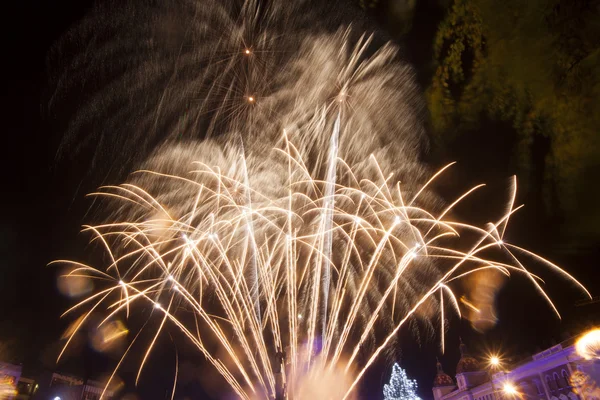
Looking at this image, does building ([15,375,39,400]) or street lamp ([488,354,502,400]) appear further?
building ([15,375,39,400])

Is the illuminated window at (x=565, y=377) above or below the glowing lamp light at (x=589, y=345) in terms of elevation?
below

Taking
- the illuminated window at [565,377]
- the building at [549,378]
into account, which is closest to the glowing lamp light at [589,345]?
the building at [549,378]

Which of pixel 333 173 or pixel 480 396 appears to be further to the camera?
pixel 480 396

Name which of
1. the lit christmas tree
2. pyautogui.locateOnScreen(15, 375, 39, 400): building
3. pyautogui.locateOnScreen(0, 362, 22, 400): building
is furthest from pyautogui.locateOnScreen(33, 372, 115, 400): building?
the lit christmas tree

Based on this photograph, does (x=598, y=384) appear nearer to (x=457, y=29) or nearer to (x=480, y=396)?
(x=480, y=396)

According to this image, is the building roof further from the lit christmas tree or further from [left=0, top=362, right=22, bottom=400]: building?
[left=0, top=362, right=22, bottom=400]: building

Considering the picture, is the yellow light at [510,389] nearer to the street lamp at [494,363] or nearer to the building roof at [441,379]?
the street lamp at [494,363]

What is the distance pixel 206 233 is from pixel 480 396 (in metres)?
47.9

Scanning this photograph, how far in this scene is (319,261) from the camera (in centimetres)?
1588

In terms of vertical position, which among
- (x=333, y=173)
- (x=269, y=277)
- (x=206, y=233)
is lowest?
(x=269, y=277)

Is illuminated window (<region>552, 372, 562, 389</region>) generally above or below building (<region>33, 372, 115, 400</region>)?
below

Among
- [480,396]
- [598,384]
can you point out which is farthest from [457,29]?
[480,396]

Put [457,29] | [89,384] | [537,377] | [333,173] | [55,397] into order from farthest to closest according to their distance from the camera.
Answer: [89,384], [55,397], [537,377], [333,173], [457,29]

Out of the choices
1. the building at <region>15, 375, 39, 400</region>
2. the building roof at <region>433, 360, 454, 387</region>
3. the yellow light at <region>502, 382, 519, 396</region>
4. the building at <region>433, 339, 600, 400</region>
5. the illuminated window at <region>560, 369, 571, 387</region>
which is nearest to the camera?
the building at <region>433, 339, 600, 400</region>
